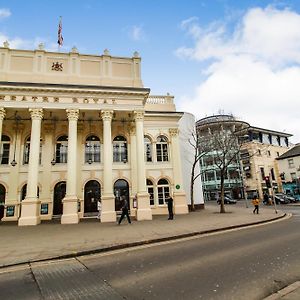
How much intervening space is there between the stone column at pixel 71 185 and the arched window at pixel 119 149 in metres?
5.13

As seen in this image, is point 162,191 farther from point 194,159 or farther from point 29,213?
point 29,213

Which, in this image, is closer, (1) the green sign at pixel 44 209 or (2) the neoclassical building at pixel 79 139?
(2) the neoclassical building at pixel 79 139

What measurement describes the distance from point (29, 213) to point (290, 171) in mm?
48217

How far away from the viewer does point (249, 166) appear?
172 ft

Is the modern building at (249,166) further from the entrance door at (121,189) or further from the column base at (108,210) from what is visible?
the column base at (108,210)

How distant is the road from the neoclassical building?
10.8 meters

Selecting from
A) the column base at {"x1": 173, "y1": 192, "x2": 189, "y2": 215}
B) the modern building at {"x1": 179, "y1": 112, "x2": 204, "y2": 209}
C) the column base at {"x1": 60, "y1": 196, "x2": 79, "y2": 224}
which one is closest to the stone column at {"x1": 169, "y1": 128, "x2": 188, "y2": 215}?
the column base at {"x1": 173, "y1": 192, "x2": 189, "y2": 215}

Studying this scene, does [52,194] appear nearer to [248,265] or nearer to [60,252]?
[60,252]

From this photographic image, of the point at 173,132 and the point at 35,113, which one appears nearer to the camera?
the point at 35,113

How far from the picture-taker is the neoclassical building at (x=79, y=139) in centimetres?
1817

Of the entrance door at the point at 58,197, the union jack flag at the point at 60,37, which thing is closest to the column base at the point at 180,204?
the entrance door at the point at 58,197

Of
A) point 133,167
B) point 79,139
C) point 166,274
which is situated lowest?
point 166,274

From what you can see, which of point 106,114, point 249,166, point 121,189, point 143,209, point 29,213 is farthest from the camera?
point 249,166

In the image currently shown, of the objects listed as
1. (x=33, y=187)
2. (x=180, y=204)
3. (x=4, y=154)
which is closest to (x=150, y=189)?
(x=180, y=204)
